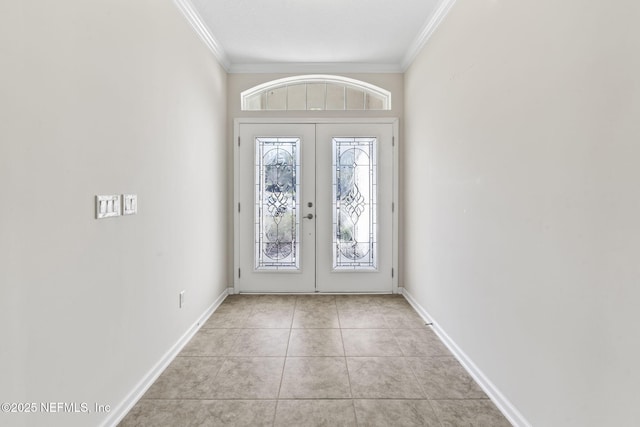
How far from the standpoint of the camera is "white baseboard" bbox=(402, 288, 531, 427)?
67.1 inches

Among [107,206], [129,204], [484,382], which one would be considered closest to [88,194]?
[107,206]

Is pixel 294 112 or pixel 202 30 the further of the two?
pixel 294 112

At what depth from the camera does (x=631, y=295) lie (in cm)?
110

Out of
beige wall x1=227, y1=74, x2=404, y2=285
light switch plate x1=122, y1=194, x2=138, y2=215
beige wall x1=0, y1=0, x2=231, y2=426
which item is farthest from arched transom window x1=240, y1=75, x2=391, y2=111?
light switch plate x1=122, y1=194, x2=138, y2=215

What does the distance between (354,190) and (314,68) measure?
1.46 meters

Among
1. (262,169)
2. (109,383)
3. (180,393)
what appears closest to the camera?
(109,383)

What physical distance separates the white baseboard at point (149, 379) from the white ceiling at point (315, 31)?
8.32ft

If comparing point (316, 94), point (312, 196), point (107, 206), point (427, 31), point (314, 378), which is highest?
point (427, 31)

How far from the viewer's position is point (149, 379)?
206 cm

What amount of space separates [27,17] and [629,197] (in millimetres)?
2173

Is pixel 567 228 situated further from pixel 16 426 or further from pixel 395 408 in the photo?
pixel 16 426

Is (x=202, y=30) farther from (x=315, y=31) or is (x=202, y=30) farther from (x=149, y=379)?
(x=149, y=379)

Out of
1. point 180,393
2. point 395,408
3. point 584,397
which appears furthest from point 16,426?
point 584,397

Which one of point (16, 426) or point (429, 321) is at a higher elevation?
point (16, 426)
